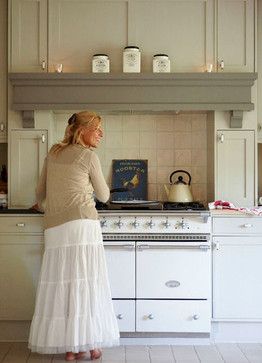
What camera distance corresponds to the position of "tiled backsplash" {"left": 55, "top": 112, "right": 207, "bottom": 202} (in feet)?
12.8

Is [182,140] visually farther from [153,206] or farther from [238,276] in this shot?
[238,276]

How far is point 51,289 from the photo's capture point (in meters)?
2.80

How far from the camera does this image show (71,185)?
109 inches

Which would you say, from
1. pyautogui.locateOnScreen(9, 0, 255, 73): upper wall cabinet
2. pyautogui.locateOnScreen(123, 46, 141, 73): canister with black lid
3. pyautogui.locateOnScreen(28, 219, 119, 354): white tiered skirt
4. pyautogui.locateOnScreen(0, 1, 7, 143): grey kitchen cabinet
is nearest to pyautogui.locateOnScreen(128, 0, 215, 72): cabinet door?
pyautogui.locateOnScreen(9, 0, 255, 73): upper wall cabinet

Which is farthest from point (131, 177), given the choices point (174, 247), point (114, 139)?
point (174, 247)

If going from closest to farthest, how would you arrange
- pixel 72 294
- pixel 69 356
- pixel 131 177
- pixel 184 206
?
pixel 72 294
pixel 69 356
pixel 184 206
pixel 131 177

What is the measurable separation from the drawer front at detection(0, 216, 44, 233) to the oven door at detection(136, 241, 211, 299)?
67cm

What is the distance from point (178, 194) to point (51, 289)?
4.06 ft

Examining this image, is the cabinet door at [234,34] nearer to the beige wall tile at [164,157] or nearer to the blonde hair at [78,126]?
the beige wall tile at [164,157]

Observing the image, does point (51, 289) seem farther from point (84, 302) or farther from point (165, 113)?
point (165, 113)

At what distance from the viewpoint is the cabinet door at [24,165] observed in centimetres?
350

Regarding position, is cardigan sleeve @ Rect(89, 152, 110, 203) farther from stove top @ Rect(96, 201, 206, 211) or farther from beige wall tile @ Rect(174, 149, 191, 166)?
beige wall tile @ Rect(174, 149, 191, 166)

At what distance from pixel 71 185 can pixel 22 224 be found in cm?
66

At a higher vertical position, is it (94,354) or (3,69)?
(3,69)
